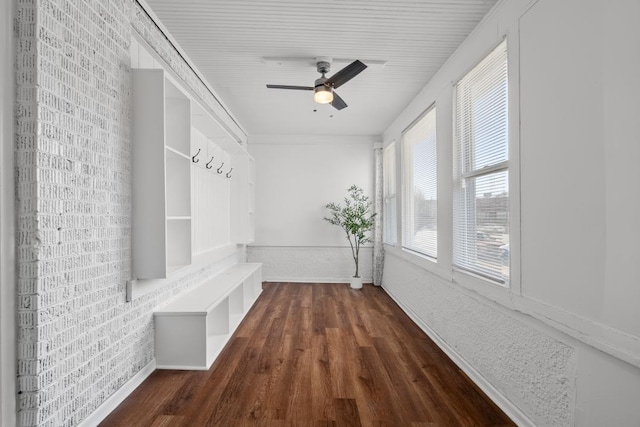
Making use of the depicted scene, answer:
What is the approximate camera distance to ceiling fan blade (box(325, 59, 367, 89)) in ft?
8.37

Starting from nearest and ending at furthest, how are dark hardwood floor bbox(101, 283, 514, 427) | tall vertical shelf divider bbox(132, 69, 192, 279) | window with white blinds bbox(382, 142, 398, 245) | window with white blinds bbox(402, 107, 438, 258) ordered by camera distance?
dark hardwood floor bbox(101, 283, 514, 427) → tall vertical shelf divider bbox(132, 69, 192, 279) → window with white blinds bbox(402, 107, 438, 258) → window with white blinds bbox(382, 142, 398, 245)

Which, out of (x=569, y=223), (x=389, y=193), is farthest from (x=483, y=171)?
(x=389, y=193)

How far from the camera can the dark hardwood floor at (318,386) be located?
1.90 meters

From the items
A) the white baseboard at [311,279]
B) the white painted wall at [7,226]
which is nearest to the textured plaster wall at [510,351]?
the white painted wall at [7,226]

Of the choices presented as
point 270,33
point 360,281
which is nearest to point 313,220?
point 360,281

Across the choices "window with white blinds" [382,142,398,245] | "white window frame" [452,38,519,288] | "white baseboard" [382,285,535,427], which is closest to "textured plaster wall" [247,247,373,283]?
"window with white blinds" [382,142,398,245]

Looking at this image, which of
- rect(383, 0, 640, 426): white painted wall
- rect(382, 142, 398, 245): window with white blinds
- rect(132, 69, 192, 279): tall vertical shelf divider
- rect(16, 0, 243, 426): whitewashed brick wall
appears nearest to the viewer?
rect(383, 0, 640, 426): white painted wall

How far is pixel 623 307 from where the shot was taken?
1258 millimetres

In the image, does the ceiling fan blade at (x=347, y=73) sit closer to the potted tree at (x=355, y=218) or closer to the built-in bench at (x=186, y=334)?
the built-in bench at (x=186, y=334)

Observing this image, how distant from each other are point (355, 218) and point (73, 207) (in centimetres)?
422

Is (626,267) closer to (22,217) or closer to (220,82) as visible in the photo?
(22,217)

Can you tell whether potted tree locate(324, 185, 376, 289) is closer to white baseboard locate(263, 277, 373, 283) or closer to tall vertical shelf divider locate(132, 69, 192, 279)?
white baseboard locate(263, 277, 373, 283)

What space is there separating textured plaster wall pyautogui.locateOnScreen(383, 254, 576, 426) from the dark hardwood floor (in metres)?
0.18

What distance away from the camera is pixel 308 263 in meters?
5.80
